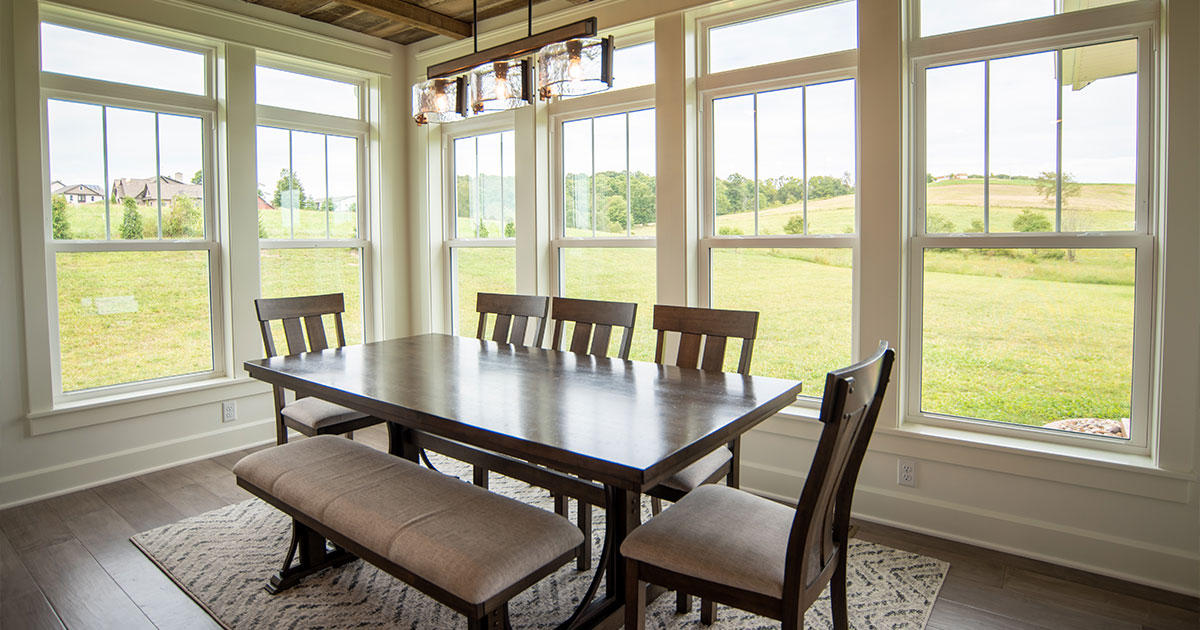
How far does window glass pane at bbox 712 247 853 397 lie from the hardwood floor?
0.82 m

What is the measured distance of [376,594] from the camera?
2.41 metres

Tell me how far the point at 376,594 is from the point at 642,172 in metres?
2.61

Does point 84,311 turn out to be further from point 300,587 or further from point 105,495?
point 300,587

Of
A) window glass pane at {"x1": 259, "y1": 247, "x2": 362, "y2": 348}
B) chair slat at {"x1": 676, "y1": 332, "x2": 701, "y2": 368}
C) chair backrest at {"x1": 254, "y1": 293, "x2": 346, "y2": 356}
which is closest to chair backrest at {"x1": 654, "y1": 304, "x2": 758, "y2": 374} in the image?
chair slat at {"x1": 676, "y1": 332, "x2": 701, "y2": 368}

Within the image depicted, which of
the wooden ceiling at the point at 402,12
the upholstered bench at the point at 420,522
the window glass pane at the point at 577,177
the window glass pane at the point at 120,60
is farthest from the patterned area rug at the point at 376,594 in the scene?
the wooden ceiling at the point at 402,12

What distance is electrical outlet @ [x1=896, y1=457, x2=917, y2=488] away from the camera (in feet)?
9.57

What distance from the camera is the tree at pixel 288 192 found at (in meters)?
4.34

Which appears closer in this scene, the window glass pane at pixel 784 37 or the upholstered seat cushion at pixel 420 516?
the upholstered seat cushion at pixel 420 516

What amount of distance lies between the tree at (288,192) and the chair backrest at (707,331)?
2904 mm

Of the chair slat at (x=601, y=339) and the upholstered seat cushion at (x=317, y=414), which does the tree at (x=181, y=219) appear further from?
the chair slat at (x=601, y=339)

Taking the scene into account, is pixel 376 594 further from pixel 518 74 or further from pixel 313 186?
pixel 313 186

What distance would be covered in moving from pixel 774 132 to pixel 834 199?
0.48 metres

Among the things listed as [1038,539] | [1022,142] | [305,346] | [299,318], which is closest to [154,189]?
[299,318]

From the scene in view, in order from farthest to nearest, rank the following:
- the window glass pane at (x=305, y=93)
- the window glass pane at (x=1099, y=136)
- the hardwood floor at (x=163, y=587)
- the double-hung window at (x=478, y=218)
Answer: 1. the double-hung window at (x=478, y=218)
2. the window glass pane at (x=305, y=93)
3. the window glass pane at (x=1099, y=136)
4. the hardwood floor at (x=163, y=587)
